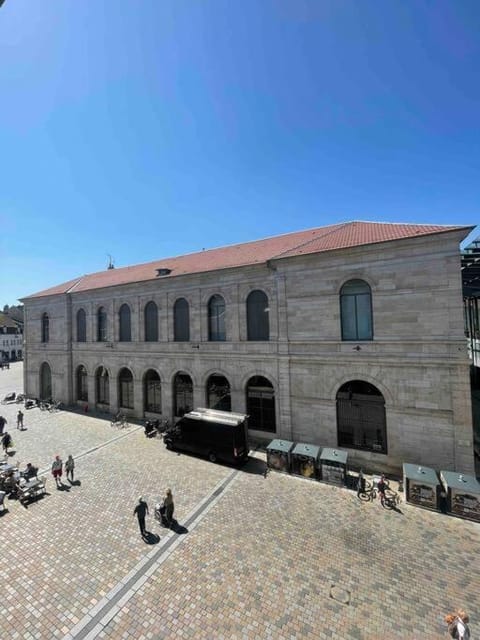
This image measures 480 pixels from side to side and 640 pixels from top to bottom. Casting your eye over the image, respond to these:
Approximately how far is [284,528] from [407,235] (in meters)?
13.8

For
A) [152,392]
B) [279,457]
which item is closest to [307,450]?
[279,457]

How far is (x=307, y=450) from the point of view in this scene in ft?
50.1

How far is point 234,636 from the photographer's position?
719 cm

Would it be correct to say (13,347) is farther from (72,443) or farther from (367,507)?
(367,507)

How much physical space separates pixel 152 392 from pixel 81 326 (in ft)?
35.3

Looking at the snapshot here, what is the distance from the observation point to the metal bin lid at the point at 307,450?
48.5 feet

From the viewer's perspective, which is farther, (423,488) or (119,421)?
(119,421)

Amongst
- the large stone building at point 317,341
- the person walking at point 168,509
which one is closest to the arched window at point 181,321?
the large stone building at point 317,341

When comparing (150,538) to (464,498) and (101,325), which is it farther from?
(101,325)

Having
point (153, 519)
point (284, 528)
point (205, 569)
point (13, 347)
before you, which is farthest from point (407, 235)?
point (13, 347)

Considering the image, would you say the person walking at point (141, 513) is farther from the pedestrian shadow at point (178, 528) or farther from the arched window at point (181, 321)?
the arched window at point (181, 321)

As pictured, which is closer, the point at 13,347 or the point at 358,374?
the point at 358,374

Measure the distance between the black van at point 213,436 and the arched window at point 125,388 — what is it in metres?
8.65

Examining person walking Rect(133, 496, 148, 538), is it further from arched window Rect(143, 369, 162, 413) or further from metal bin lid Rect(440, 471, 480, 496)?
arched window Rect(143, 369, 162, 413)
